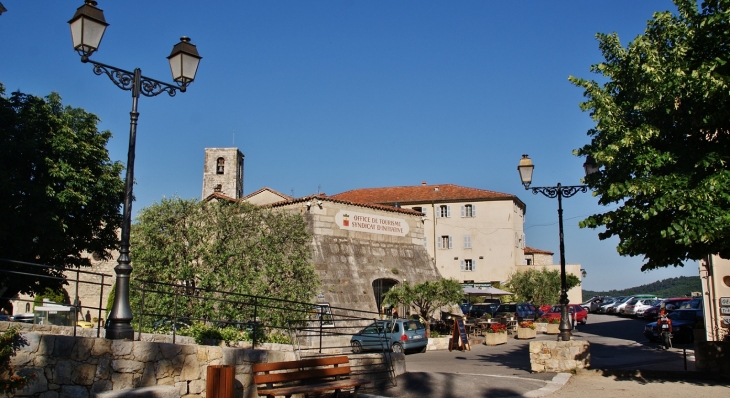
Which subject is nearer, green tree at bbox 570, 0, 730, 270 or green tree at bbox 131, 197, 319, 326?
green tree at bbox 570, 0, 730, 270

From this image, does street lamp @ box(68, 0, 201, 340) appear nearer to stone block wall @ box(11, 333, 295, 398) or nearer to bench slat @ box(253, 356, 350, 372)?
stone block wall @ box(11, 333, 295, 398)

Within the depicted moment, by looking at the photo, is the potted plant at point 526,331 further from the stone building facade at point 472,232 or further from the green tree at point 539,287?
the stone building facade at point 472,232

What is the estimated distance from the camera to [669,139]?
11828 millimetres

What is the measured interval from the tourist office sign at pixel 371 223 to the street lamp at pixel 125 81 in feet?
63.8

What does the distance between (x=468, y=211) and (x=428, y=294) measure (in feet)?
99.8

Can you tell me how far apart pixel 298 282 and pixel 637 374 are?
10852 mm

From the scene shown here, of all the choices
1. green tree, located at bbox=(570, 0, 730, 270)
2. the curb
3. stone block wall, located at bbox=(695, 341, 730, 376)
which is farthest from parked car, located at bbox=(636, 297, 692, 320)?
green tree, located at bbox=(570, 0, 730, 270)

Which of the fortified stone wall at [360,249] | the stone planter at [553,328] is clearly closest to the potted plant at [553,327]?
the stone planter at [553,328]

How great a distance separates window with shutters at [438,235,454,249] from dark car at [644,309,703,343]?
29.4 metres

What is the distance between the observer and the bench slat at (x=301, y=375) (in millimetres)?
8982

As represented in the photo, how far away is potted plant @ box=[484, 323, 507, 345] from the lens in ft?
79.3

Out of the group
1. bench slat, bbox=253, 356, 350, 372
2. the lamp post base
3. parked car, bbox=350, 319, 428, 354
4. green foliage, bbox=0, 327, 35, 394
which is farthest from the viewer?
parked car, bbox=350, 319, 428, 354

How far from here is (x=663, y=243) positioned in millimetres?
11250

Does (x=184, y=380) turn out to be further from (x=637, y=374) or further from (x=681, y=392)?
(x=637, y=374)
